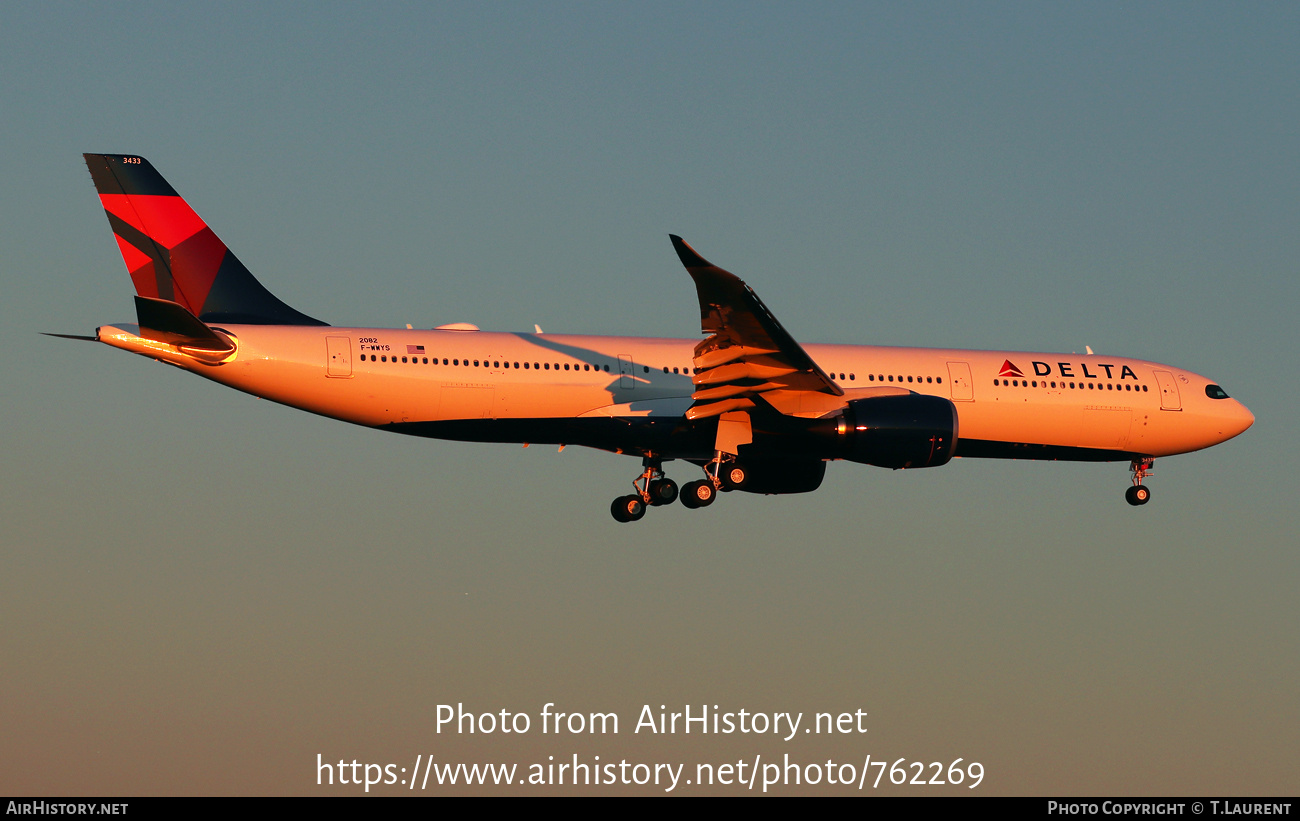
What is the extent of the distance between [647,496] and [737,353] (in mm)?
5593

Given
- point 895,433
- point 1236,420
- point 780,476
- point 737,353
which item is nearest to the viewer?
point 737,353

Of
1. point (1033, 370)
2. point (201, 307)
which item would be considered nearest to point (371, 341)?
point (201, 307)

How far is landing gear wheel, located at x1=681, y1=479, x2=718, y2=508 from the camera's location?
99.7 feet

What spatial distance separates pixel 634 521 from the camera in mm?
31797

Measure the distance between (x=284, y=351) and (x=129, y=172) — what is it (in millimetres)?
5839

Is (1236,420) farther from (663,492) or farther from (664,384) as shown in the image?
(664,384)

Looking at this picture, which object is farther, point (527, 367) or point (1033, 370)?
point (1033, 370)

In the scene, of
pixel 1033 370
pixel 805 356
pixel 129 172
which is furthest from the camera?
pixel 1033 370

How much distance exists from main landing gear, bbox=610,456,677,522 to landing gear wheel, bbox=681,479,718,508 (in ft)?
1.72

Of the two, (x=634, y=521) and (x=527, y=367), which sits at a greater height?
(x=527, y=367)

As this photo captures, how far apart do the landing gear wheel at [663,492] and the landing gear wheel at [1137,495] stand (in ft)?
33.7

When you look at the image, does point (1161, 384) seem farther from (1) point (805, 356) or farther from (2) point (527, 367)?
(2) point (527, 367)

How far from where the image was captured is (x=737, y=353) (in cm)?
2723

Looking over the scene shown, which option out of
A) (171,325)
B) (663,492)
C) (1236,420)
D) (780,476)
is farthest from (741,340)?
(1236,420)
